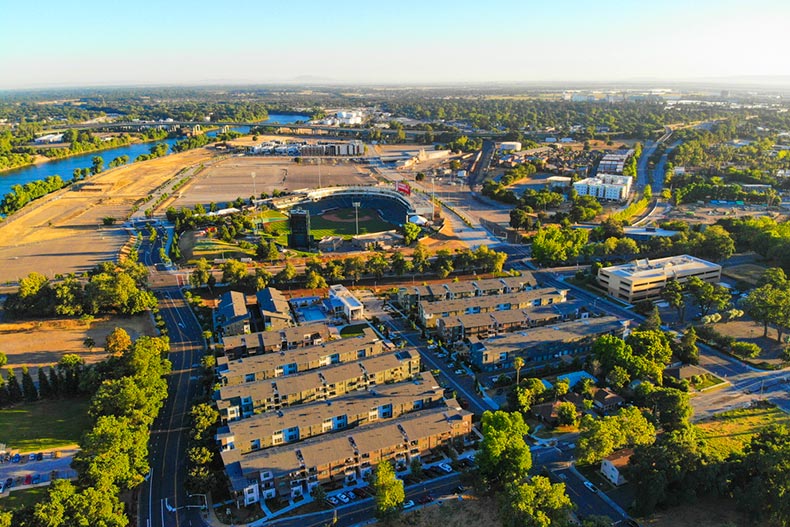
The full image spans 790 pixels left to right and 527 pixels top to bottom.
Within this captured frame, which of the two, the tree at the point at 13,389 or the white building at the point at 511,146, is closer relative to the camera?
the tree at the point at 13,389

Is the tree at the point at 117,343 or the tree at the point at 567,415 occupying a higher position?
the tree at the point at 117,343

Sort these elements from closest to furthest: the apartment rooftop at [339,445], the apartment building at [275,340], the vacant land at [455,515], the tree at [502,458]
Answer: the vacant land at [455,515] → the tree at [502,458] → the apartment rooftop at [339,445] → the apartment building at [275,340]

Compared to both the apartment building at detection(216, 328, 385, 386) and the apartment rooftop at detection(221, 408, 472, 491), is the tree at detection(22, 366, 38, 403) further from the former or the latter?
the apartment rooftop at detection(221, 408, 472, 491)

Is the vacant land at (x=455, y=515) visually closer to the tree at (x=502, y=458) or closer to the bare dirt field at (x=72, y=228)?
the tree at (x=502, y=458)

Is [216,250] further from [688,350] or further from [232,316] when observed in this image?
[688,350]

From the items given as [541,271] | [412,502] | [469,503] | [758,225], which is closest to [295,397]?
[412,502]

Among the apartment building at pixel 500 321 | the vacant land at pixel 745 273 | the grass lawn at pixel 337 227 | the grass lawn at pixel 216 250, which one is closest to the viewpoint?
the apartment building at pixel 500 321

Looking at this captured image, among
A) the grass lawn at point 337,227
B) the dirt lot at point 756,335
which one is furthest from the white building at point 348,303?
the dirt lot at point 756,335

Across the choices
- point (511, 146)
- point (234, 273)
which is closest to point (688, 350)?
point (234, 273)

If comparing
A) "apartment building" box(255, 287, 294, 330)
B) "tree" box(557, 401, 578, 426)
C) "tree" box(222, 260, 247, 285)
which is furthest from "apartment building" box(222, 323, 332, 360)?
"tree" box(557, 401, 578, 426)
